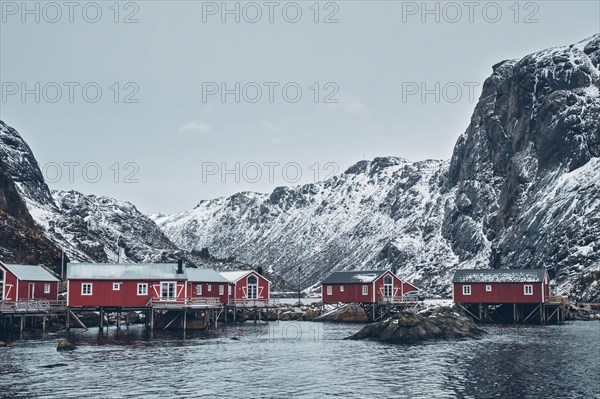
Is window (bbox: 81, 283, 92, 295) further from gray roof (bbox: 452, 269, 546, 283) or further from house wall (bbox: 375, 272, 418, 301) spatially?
gray roof (bbox: 452, 269, 546, 283)

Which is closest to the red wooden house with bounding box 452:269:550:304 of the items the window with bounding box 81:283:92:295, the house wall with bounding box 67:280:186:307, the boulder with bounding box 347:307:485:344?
the boulder with bounding box 347:307:485:344

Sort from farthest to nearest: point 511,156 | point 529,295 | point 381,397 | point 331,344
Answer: point 511,156, point 529,295, point 331,344, point 381,397

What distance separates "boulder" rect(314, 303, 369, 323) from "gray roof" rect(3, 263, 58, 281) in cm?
4173

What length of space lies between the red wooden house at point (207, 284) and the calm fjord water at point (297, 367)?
14872mm

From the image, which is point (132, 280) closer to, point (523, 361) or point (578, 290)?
point (523, 361)

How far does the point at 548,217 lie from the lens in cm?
15225

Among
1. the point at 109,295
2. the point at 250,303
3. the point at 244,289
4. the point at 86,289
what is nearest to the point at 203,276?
the point at 250,303

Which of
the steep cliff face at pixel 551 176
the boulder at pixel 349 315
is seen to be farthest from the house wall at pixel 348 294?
the steep cliff face at pixel 551 176

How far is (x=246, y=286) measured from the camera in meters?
96.3

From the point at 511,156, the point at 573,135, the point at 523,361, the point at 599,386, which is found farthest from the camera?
the point at 511,156

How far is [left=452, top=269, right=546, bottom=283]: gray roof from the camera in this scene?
307ft

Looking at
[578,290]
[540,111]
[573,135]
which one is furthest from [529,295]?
[540,111]

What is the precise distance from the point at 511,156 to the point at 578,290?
271ft

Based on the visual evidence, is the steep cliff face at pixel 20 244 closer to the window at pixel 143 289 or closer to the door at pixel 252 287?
the window at pixel 143 289
